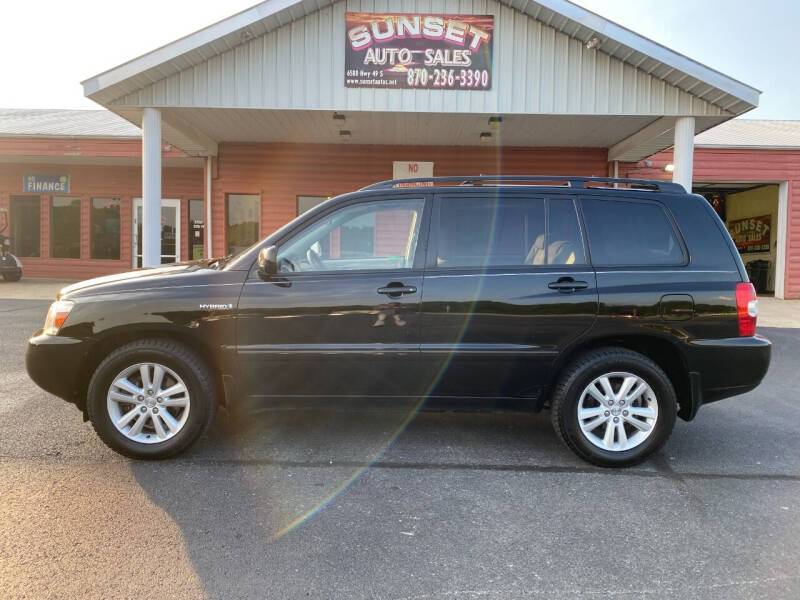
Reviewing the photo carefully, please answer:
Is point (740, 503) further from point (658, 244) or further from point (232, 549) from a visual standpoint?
point (232, 549)

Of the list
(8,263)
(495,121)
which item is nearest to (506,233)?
(495,121)

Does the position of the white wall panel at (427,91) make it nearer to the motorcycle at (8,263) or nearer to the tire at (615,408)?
the tire at (615,408)

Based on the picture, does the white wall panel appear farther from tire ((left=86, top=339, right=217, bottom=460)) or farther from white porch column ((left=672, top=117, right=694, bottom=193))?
tire ((left=86, top=339, right=217, bottom=460))

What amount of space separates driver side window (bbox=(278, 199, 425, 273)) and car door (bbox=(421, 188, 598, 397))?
23 centimetres

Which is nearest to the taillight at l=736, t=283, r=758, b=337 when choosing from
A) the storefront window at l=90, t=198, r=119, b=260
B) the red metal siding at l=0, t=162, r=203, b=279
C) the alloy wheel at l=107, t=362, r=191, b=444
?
the alloy wheel at l=107, t=362, r=191, b=444

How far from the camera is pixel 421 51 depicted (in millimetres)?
9625

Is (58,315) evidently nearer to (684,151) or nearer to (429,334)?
(429,334)

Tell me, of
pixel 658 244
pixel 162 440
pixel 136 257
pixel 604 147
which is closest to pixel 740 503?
pixel 658 244

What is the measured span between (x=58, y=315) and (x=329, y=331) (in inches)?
69.0

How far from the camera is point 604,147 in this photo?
44.2 ft

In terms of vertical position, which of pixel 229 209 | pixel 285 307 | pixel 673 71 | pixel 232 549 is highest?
pixel 673 71

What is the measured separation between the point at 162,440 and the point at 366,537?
1649mm

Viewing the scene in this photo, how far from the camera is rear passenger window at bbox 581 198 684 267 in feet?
12.6

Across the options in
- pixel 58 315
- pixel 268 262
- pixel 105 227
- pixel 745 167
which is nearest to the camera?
pixel 268 262
